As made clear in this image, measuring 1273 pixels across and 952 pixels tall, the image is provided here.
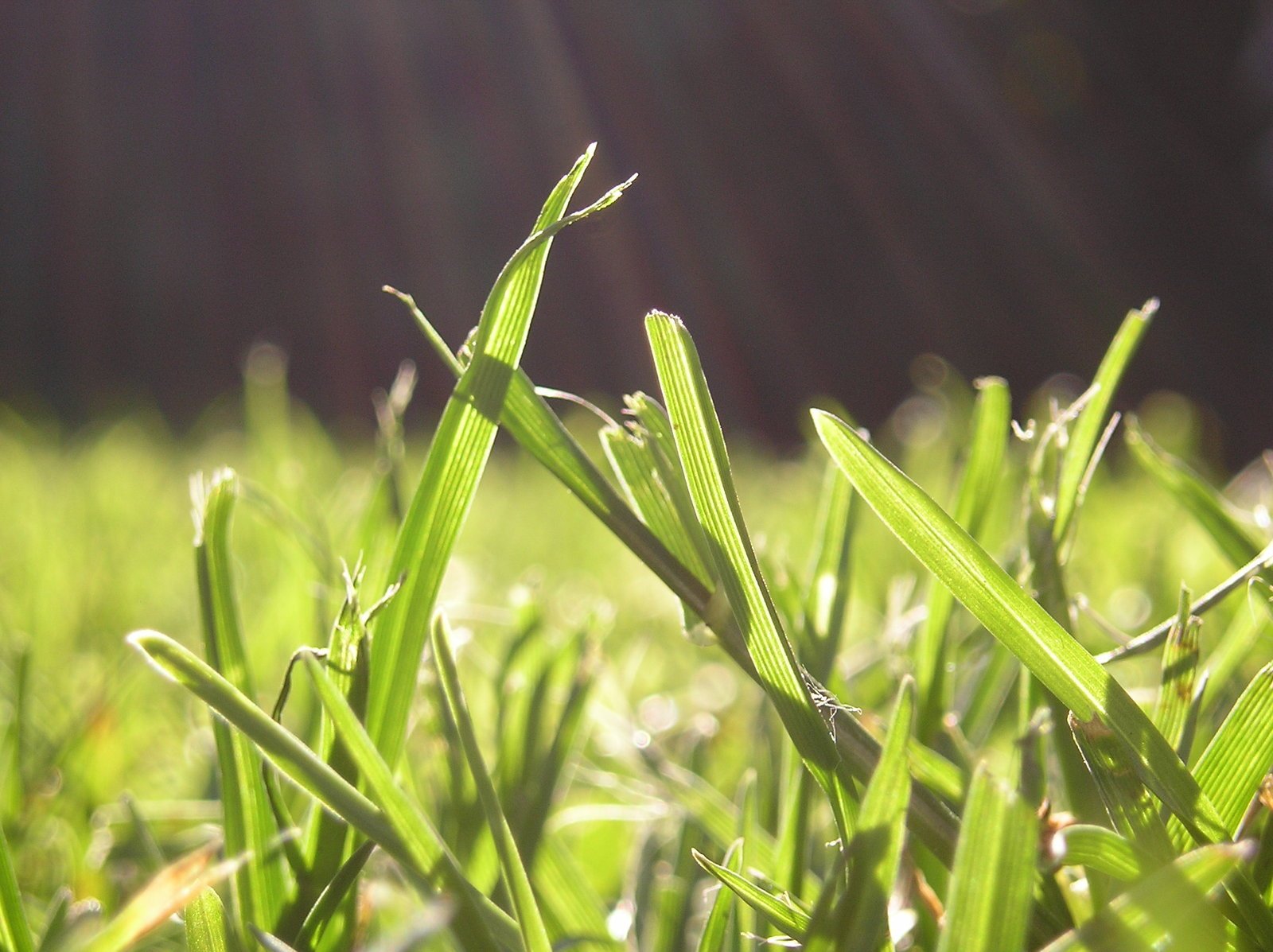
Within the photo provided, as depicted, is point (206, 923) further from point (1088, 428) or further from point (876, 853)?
point (1088, 428)

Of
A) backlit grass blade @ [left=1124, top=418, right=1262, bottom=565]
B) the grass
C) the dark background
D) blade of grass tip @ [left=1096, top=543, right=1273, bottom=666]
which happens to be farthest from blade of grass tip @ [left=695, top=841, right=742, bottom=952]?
the dark background

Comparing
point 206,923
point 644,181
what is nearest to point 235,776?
point 206,923

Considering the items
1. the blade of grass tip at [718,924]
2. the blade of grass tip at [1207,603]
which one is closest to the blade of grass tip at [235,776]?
the blade of grass tip at [718,924]

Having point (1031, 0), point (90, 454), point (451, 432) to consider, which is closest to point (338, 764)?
point (451, 432)

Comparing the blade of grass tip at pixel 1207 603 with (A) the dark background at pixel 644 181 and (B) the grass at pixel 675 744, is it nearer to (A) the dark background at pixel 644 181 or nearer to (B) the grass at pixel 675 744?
(B) the grass at pixel 675 744

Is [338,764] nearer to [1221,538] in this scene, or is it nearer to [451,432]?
[451,432]

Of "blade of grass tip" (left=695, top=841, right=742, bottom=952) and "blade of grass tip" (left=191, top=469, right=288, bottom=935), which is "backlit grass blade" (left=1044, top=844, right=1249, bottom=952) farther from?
"blade of grass tip" (left=191, top=469, right=288, bottom=935)
